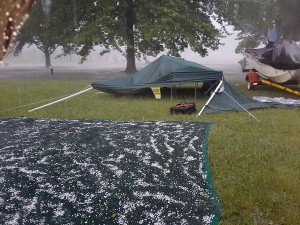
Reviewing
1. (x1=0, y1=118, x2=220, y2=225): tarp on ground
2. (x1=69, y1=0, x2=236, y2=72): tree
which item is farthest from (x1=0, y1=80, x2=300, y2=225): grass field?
(x1=69, y1=0, x2=236, y2=72): tree

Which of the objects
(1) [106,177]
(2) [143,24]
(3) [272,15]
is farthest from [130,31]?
(1) [106,177]

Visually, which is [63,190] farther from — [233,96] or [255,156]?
[233,96]

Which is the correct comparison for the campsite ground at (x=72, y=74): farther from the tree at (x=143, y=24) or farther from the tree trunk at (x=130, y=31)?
the tree at (x=143, y=24)

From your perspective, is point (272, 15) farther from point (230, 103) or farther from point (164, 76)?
point (230, 103)

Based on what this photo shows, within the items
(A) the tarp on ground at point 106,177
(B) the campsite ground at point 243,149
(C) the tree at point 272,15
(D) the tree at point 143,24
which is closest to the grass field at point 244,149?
(B) the campsite ground at point 243,149

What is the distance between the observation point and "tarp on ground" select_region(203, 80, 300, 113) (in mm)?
9117

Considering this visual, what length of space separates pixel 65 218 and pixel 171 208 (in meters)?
1.19

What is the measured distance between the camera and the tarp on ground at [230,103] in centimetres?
912

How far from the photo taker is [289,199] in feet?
12.7

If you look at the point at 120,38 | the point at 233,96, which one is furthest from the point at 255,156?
the point at 120,38

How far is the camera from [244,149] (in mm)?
5652

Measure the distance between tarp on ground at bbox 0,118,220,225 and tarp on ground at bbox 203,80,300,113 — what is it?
8.38 ft

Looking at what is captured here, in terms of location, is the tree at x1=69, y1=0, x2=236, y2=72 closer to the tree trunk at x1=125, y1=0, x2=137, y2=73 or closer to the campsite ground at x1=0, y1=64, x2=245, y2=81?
the tree trunk at x1=125, y1=0, x2=137, y2=73

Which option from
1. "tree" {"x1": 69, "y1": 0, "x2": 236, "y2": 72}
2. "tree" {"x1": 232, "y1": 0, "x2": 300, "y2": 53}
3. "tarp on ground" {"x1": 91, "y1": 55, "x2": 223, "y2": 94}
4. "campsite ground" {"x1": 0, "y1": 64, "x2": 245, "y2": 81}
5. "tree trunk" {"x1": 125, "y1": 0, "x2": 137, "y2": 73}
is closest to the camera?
"tarp on ground" {"x1": 91, "y1": 55, "x2": 223, "y2": 94}
